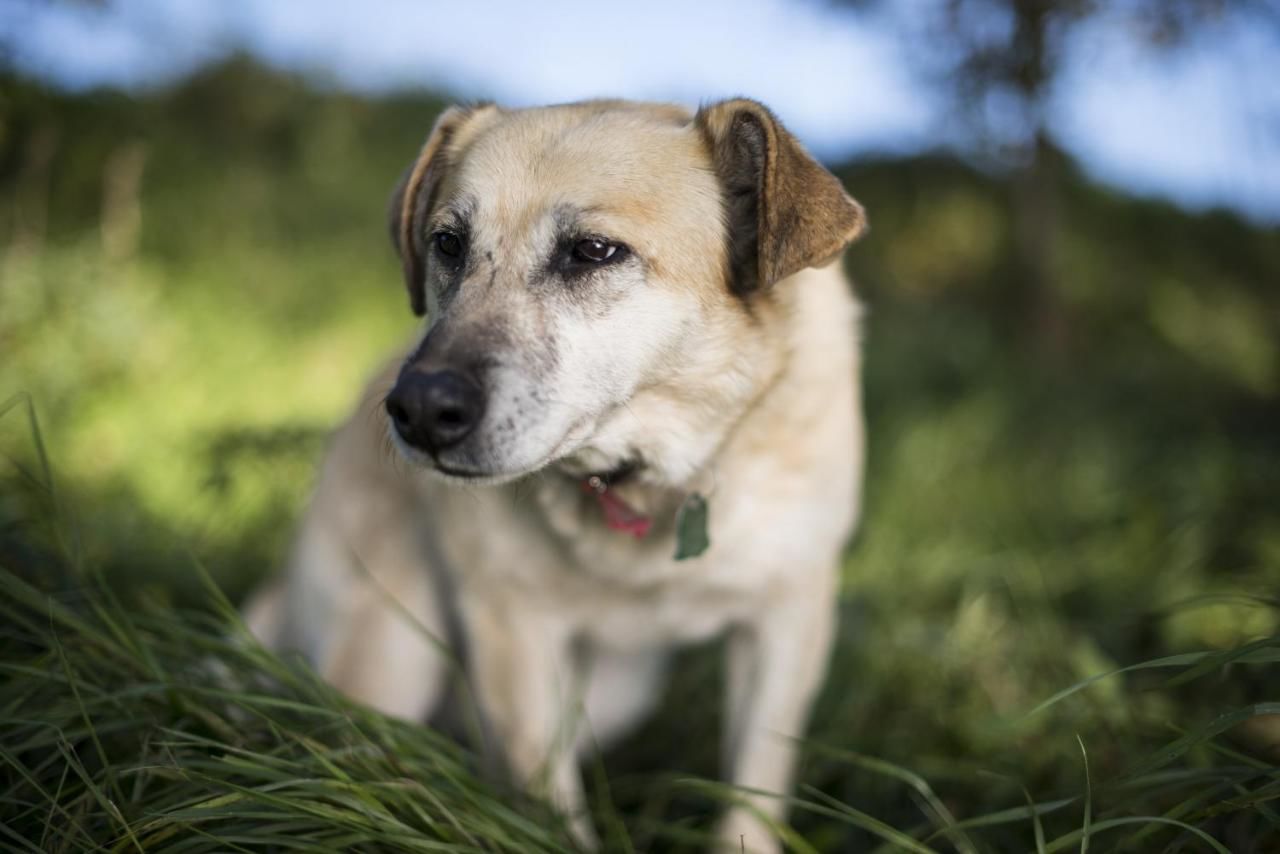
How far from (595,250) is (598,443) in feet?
1.41

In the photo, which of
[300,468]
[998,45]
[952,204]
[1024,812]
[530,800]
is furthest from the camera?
[952,204]

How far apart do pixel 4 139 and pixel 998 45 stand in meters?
5.26

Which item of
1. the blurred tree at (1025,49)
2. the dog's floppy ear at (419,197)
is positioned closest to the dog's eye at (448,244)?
the dog's floppy ear at (419,197)

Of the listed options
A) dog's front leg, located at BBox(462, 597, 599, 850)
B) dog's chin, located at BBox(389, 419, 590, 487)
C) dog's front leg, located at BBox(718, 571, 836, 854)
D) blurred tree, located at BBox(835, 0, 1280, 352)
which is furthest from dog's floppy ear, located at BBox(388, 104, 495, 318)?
blurred tree, located at BBox(835, 0, 1280, 352)

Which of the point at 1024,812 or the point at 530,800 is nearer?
the point at 1024,812

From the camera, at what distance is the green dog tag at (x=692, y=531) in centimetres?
194

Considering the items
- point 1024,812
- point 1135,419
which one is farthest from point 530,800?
point 1135,419

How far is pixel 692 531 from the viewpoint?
6.40ft

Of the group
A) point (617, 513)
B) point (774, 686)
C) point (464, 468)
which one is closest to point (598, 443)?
point (617, 513)

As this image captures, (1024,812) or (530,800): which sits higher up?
(1024,812)

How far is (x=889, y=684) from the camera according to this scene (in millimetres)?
2900

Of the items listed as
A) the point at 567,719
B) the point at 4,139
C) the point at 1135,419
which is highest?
the point at 4,139

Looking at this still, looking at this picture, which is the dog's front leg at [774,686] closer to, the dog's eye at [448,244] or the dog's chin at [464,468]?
the dog's chin at [464,468]

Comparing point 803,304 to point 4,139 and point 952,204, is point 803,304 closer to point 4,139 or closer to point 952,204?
point 4,139
